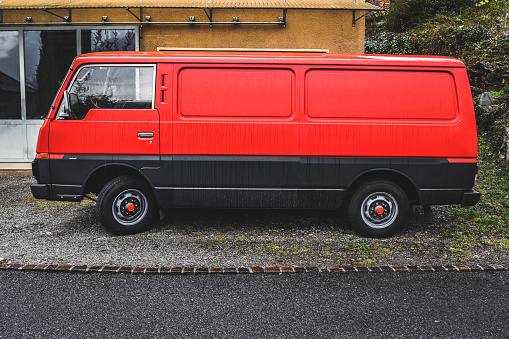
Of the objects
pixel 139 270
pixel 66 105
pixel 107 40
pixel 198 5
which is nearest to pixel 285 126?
pixel 139 270

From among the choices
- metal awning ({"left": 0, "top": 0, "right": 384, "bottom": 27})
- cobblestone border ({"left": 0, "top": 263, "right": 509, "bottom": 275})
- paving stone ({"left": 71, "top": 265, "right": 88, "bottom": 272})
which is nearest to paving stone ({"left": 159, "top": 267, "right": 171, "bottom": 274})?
cobblestone border ({"left": 0, "top": 263, "right": 509, "bottom": 275})

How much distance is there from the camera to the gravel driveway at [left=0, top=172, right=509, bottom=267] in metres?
4.57

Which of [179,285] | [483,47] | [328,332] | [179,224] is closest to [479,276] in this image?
[328,332]

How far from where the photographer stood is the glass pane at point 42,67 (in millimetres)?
10133

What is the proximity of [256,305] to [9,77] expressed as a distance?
9525mm

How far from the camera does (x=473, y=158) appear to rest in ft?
17.0

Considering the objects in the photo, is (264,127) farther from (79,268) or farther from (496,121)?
(496,121)

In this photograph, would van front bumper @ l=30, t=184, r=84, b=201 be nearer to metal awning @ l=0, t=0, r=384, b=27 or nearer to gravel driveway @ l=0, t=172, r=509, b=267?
gravel driveway @ l=0, t=172, r=509, b=267

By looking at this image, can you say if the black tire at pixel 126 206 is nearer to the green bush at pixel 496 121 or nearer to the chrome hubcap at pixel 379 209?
the chrome hubcap at pixel 379 209

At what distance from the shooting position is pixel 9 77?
33.9 feet

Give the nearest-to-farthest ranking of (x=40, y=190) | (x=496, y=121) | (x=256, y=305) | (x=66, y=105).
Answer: (x=256, y=305) < (x=66, y=105) < (x=40, y=190) < (x=496, y=121)

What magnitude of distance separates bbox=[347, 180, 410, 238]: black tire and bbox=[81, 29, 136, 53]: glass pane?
6.86 m

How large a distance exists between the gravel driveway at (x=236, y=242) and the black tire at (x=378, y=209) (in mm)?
142

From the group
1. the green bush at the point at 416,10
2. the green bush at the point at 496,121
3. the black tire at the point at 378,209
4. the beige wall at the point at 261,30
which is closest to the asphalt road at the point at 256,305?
the black tire at the point at 378,209
